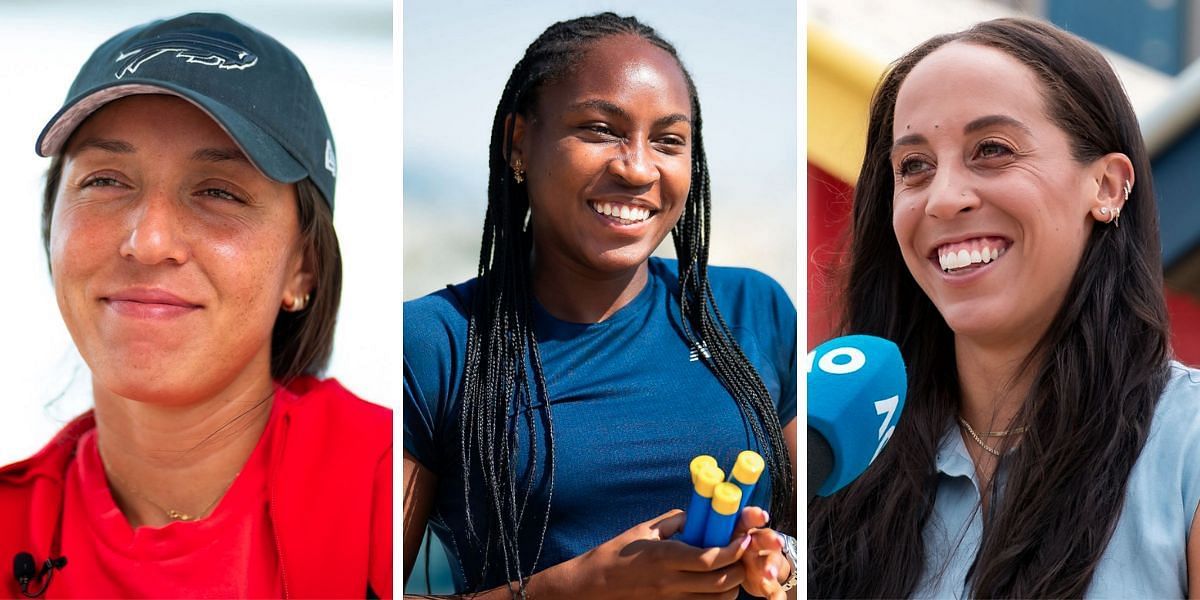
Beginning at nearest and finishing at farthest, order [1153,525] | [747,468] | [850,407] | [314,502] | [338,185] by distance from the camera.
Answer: [747,468], [850,407], [1153,525], [314,502], [338,185]

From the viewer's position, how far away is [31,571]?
6.57 ft

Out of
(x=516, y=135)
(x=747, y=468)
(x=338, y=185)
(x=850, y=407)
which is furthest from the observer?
(x=338, y=185)

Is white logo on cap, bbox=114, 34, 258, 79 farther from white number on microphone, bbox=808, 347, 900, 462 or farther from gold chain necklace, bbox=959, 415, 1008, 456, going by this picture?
gold chain necklace, bbox=959, 415, 1008, 456

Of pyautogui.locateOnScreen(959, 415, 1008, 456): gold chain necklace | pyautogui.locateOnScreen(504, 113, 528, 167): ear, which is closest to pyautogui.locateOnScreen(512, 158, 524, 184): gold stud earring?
pyautogui.locateOnScreen(504, 113, 528, 167): ear

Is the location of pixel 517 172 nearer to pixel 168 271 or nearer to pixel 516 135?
pixel 516 135

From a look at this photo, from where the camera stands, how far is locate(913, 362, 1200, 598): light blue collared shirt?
1.79 meters

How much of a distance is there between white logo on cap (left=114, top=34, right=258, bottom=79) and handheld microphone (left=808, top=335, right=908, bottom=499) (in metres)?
1.03

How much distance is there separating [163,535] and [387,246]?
0.59 meters

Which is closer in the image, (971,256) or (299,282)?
(971,256)

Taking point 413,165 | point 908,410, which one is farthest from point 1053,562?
point 413,165

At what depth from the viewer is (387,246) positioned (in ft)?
6.98

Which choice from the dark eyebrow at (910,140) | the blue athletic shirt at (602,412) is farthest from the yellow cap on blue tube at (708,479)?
the dark eyebrow at (910,140)

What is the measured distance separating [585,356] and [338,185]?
22.0 inches

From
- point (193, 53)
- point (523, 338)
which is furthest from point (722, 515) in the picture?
point (193, 53)
